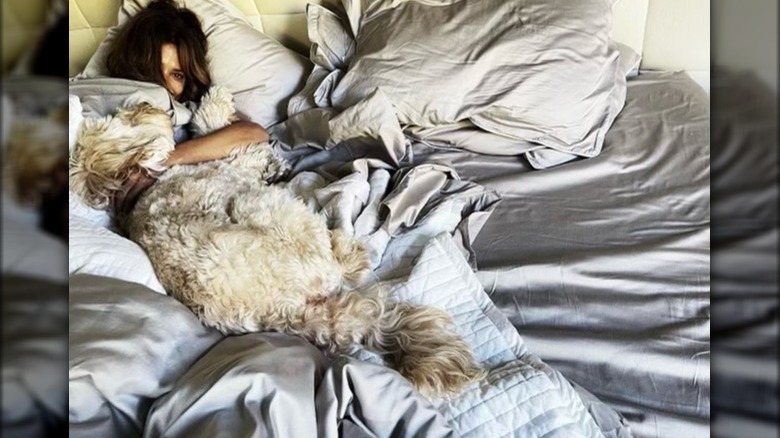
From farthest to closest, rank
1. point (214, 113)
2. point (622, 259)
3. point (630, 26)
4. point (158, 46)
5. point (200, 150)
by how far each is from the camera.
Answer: point (630, 26)
point (158, 46)
point (214, 113)
point (200, 150)
point (622, 259)

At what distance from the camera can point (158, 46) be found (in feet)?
5.84

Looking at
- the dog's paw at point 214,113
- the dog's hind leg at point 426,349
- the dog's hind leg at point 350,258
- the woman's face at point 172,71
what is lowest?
the dog's hind leg at point 426,349

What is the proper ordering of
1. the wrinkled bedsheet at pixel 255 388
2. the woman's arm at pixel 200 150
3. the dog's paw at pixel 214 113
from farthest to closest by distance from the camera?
the dog's paw at pixel 214 113 → the woman's arm at pixel 200 150 → the wrinkled bedsheet at pixel 255 388

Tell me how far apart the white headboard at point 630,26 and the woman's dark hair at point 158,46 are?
0.14 metres

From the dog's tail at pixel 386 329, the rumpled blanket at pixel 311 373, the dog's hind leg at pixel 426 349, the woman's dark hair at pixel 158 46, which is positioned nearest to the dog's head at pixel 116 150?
the rumpled blanket at pixel 311 373

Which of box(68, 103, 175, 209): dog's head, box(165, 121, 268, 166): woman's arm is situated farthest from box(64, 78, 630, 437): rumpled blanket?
box(165, 121, 268, 166): woman's arm

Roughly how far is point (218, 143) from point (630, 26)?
1247 millimetres

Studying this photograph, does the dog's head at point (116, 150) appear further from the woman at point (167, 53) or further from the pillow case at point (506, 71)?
the pillow case at point (506, 71)

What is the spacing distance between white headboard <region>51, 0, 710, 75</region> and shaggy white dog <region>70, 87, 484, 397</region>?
26.5 inches

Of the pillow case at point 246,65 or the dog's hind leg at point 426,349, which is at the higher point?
the pillow case at point 246,65

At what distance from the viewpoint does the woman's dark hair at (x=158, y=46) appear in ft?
5.78

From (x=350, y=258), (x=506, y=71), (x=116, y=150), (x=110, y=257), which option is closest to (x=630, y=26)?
(x=506, y=71)

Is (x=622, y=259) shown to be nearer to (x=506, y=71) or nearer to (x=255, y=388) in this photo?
(x=506, y=71)

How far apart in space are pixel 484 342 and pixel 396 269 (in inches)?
10.9
